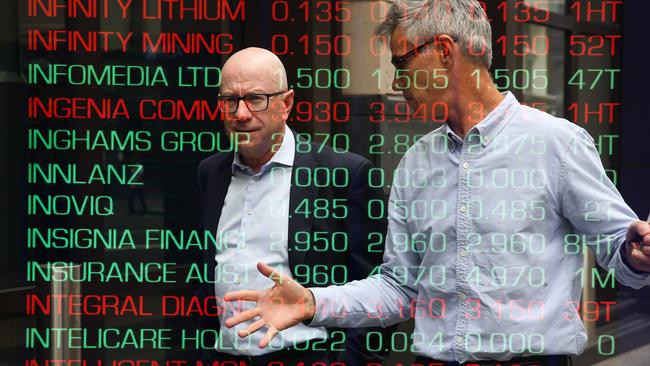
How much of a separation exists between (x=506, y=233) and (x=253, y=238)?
0.56m

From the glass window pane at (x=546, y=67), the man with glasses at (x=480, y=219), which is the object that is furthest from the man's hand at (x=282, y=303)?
the glass window pane at (x=546, y=67)

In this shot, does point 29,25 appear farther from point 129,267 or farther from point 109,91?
point 129,267

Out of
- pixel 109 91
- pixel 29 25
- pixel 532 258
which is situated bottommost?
pixel 532 258

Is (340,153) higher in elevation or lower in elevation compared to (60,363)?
higher

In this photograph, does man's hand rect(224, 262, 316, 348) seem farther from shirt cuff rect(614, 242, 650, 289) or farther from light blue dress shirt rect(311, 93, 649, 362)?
shirt cuff rect(614, 242, 650, 289)

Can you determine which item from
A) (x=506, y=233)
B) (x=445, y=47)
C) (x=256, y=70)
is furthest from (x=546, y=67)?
(x=256, y=70)

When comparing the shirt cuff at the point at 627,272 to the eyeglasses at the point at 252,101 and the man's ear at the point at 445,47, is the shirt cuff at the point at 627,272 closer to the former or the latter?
the man's ear at the point at 445,47

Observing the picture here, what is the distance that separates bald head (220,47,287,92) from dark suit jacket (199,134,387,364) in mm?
167

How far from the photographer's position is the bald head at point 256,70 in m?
1.75

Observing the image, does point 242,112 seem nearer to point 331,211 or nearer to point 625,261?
Result: point 331,211

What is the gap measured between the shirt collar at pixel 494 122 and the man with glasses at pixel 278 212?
401mm

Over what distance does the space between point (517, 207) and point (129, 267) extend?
3.07ft

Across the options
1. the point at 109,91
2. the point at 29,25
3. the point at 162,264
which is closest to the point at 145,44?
the point at 109,91

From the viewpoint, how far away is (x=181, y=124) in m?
1.94
